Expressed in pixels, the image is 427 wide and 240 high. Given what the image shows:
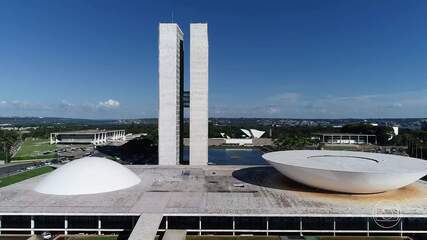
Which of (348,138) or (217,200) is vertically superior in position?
(217,200)

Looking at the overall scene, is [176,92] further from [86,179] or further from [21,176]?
[21,176]

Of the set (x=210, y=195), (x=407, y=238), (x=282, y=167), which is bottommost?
(x=407, y=238)

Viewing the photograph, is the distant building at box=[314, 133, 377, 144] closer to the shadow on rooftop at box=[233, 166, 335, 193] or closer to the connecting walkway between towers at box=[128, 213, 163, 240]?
the shadow on rooftop at box=[233, 166, 335, 193]

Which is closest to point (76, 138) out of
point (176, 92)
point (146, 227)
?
point (176, 92)

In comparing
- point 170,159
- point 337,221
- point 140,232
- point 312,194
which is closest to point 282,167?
point 312,194

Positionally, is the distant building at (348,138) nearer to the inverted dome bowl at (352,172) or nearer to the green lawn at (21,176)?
the inverted dome bowl at (352,172)

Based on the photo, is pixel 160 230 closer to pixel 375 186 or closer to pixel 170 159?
pixel 375 186
